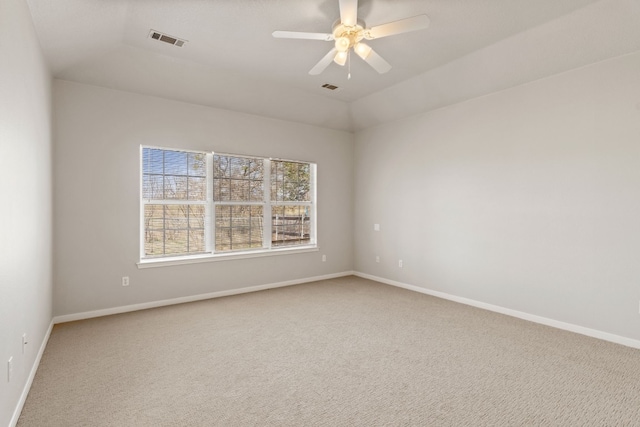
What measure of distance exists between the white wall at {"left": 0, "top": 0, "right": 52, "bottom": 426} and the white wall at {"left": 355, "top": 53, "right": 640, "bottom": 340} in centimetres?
445

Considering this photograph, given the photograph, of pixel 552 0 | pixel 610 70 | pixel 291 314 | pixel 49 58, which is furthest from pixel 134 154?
pixel 610 70

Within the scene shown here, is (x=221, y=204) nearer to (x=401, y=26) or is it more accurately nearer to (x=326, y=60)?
(x=326, y=60)

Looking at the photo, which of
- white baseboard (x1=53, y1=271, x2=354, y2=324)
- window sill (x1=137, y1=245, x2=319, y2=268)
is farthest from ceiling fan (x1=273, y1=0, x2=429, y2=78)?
white baseboard (x1=53, y1=271, x2=354, y2=324)

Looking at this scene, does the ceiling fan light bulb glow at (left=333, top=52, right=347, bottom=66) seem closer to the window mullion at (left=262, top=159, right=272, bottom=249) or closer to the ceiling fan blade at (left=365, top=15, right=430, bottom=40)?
the ceiling fan blade at (left=365, top=15, right=430, bottom=40)

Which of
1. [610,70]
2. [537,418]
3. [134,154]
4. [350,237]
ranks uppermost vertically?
[610,70]

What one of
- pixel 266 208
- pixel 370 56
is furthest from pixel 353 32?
pixel 266 208

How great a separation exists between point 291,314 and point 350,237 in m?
2.53

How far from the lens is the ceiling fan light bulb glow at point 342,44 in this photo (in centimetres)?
270

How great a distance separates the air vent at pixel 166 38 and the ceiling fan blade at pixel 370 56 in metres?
1.85

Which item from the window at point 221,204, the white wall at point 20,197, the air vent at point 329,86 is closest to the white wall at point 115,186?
the window at point 221,204

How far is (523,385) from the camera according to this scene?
234cm

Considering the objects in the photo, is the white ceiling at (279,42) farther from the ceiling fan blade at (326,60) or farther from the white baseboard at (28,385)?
the white baseboard at (28,385)

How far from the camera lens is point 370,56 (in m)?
2.92

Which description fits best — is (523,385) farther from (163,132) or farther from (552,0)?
(163,132)
